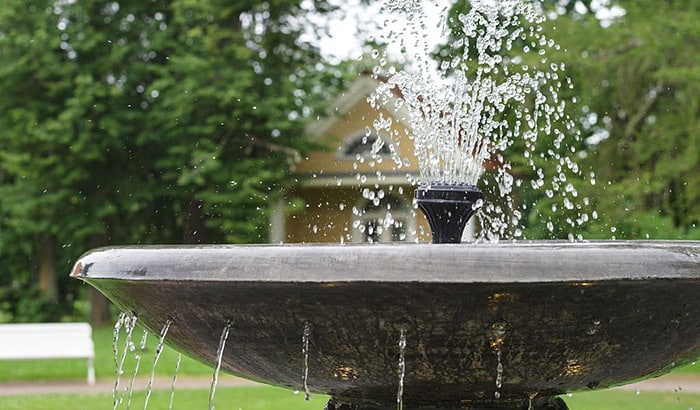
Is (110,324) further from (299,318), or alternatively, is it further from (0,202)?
(299,318)

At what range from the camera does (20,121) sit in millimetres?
23188

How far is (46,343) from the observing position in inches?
444

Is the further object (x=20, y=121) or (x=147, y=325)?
(x=20, y=121)

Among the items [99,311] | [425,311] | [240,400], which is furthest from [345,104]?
[425,311]

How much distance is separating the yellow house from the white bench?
983cm

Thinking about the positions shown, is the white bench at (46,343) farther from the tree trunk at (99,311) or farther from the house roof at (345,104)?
the tree trunk at (99,311)

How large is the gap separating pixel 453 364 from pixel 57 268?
25.3m

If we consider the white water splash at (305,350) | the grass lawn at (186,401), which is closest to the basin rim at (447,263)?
the white water splash at (305,350)

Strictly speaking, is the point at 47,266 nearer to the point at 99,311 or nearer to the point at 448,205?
the point at 99,311

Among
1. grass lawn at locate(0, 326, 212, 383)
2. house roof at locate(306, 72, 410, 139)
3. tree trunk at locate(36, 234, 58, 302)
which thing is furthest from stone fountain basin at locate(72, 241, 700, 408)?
tree trunk at locate(36, 234, 58, 302)

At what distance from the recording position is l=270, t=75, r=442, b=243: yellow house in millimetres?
21297

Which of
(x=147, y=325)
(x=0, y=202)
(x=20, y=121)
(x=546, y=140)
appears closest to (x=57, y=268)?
(x=0, y=202)

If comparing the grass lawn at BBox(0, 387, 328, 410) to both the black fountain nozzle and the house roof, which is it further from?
the house roof

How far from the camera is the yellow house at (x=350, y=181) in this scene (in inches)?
838
